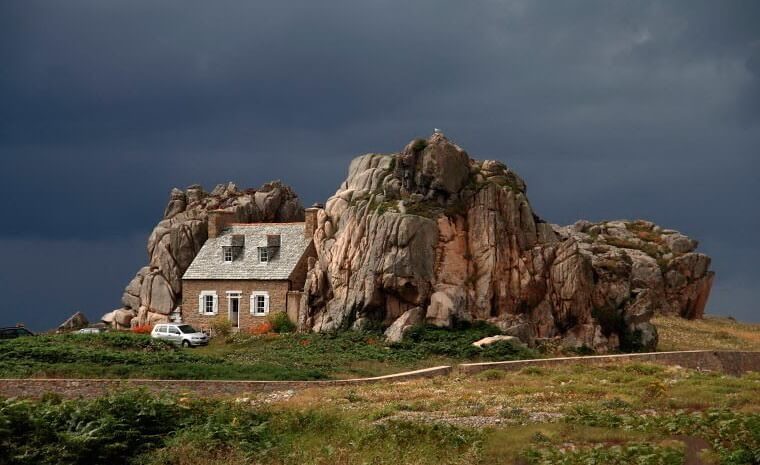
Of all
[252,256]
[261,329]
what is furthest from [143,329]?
[261,329]

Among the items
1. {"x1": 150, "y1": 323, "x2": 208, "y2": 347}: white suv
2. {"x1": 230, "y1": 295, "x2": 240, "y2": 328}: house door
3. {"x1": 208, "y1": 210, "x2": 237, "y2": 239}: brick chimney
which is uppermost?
{"x1": 208, "y1": 210, "x2": 237, "y2": 239}: brick chimney

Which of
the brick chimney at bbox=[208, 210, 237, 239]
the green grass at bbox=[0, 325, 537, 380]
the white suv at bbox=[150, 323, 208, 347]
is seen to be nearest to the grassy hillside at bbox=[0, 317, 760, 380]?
the green grass at bbox=[0, 325, 537, 380]

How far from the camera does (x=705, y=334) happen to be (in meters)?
78.2

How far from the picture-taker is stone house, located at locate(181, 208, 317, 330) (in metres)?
69.4

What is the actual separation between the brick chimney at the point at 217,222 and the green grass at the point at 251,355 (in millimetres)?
14960

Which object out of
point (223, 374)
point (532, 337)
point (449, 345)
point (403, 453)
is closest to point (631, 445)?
point (403, 453)

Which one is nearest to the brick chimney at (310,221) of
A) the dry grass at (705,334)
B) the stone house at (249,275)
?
the stone house at (249,275)

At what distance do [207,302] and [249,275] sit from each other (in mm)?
4091

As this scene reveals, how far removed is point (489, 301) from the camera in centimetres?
6103

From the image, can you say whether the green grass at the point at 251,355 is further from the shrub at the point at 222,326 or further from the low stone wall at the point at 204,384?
the shrub at the point at 222,326

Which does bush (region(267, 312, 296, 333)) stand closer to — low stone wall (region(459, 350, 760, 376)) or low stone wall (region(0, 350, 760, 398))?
low stone wall (region(0, 350, 760, 398))

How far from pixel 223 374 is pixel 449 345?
15461 mm

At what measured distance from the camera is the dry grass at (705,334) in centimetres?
6931

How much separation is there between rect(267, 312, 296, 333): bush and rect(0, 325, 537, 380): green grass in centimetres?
325
